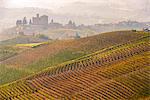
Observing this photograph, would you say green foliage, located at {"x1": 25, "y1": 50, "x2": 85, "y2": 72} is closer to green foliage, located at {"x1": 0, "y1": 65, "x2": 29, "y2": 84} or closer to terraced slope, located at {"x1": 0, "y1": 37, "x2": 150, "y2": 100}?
green foliage, located at {"x1": 0, "y1": 65, "x2": 29, "y2": 84}

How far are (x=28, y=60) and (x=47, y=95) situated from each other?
5894 centimetres

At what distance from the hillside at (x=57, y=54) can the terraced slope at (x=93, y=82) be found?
978 inches

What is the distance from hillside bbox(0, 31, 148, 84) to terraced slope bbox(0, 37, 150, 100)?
24.8 meters

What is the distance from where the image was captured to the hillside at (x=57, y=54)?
103m

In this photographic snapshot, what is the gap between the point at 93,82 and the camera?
6153 centimetres

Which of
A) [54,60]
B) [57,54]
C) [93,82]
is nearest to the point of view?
[93,82]

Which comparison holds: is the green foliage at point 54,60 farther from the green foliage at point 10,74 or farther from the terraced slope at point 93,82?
the terraced slope at point 93,82

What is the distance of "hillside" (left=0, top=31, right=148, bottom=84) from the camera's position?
103338 millimetres

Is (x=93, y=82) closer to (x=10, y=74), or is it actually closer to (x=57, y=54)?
(x=10, y=74)

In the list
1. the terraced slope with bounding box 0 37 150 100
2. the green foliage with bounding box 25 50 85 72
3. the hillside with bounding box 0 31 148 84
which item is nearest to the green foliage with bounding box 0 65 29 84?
the hillside with bounding box 0 31 148 84

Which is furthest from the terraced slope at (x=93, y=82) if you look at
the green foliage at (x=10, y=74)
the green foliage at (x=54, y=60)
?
the green foliage at (x=54, y=60)

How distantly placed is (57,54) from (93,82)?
5499cm

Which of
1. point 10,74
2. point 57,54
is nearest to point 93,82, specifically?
point 10,74

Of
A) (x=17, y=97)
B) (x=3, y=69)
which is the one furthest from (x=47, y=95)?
(x=3, y=69)
